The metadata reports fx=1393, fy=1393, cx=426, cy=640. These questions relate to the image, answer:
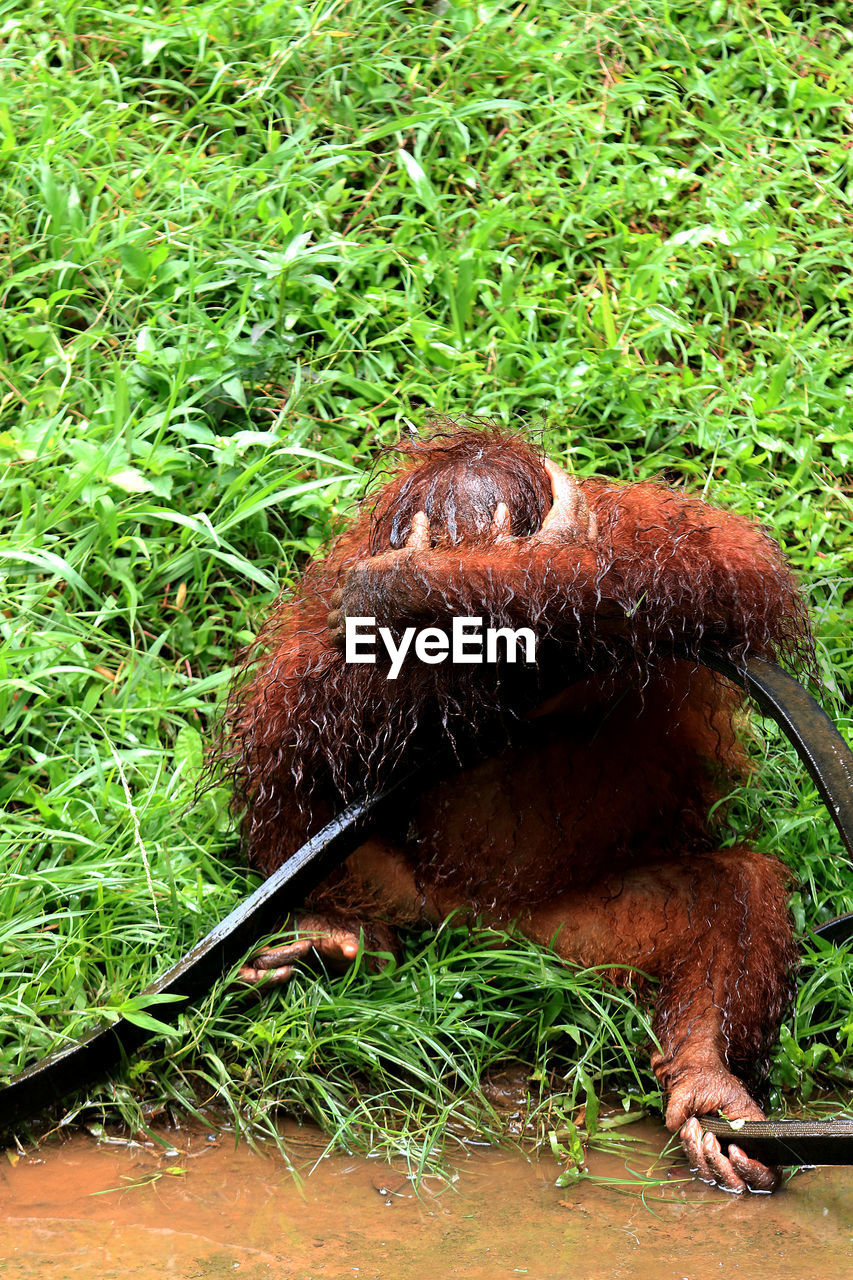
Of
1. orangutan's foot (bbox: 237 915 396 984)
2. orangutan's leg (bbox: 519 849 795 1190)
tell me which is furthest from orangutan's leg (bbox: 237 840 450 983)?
orangutan's leg (bbox: 519 849 795 1190)

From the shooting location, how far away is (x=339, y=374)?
137 inches

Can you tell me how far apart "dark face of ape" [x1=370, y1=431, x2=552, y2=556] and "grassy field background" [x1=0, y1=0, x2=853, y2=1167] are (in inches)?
27.7

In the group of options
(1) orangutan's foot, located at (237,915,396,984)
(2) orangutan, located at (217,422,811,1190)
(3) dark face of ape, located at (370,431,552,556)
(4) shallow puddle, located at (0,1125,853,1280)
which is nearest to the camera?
(4) shallow puddle, located at (0,1125,853,1280)

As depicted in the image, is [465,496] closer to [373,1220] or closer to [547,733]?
[547,733]

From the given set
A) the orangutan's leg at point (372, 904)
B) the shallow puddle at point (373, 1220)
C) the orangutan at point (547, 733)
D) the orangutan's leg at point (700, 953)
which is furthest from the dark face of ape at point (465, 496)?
the shallow puddle at point (373, 1220)

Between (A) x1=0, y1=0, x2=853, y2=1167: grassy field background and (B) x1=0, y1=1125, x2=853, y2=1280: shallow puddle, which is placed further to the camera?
(A) x1=0, y1=0, x2=853, y2=1167: grassy field background

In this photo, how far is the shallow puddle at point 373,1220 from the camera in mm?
1796

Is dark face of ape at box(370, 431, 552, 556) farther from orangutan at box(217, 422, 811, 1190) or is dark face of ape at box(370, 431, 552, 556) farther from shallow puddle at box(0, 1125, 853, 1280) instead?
shallow puddle at box(0, 1125, 853, 1280)

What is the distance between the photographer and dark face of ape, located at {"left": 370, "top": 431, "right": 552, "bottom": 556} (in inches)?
92.4

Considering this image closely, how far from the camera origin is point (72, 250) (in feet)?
12.1

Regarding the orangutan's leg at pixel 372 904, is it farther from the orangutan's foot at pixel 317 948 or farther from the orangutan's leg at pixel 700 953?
the orangutan's leg at pixel 700 953

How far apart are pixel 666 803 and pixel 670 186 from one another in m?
2.08

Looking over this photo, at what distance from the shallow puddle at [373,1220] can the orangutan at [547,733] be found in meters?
0.16

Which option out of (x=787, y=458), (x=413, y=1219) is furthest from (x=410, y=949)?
(x=787, y=458)
